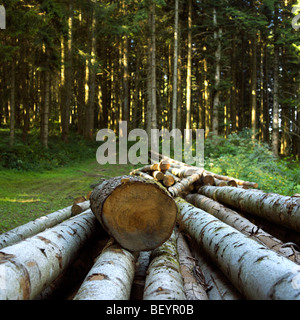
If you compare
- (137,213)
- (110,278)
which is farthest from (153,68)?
(110,278)

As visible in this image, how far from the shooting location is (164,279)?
7.97ft

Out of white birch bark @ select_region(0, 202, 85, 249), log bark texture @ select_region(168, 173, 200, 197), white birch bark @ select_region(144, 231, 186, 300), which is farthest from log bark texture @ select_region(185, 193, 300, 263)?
white birch bark @ select_region(0, 202, 85, 249)

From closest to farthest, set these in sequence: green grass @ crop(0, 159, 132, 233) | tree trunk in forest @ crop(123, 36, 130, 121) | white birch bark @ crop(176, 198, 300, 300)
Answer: white birch bark @ crop(176, 198, 300, 300)
green grass @ crop(0, 159, 132, 233)
tree trunk in forest @ crop(123, 36, 130, 121)

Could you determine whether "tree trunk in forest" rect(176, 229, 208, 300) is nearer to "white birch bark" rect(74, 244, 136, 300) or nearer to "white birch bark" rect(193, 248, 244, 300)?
"white birch bark" rect(193, 248, 244, 300)

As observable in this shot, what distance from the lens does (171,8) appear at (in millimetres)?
20812

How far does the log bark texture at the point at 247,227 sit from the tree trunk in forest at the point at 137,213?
134cm

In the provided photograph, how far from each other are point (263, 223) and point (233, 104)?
973 inches

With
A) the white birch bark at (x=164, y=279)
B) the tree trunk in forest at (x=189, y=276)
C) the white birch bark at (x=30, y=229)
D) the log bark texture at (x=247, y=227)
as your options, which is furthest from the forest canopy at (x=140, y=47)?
the white birch bark at (x=164, y=279)

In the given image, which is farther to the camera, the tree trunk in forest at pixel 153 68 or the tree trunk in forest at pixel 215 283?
the tree trunk in forest at pixel 153 68

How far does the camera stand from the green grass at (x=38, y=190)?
6.64m

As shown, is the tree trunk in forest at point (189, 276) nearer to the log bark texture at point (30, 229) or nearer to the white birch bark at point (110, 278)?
the white birch bark at point (110, 278)

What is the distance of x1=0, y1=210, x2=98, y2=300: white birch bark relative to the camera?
1948mm

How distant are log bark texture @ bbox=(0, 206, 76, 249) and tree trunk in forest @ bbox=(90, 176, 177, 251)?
1.96m
